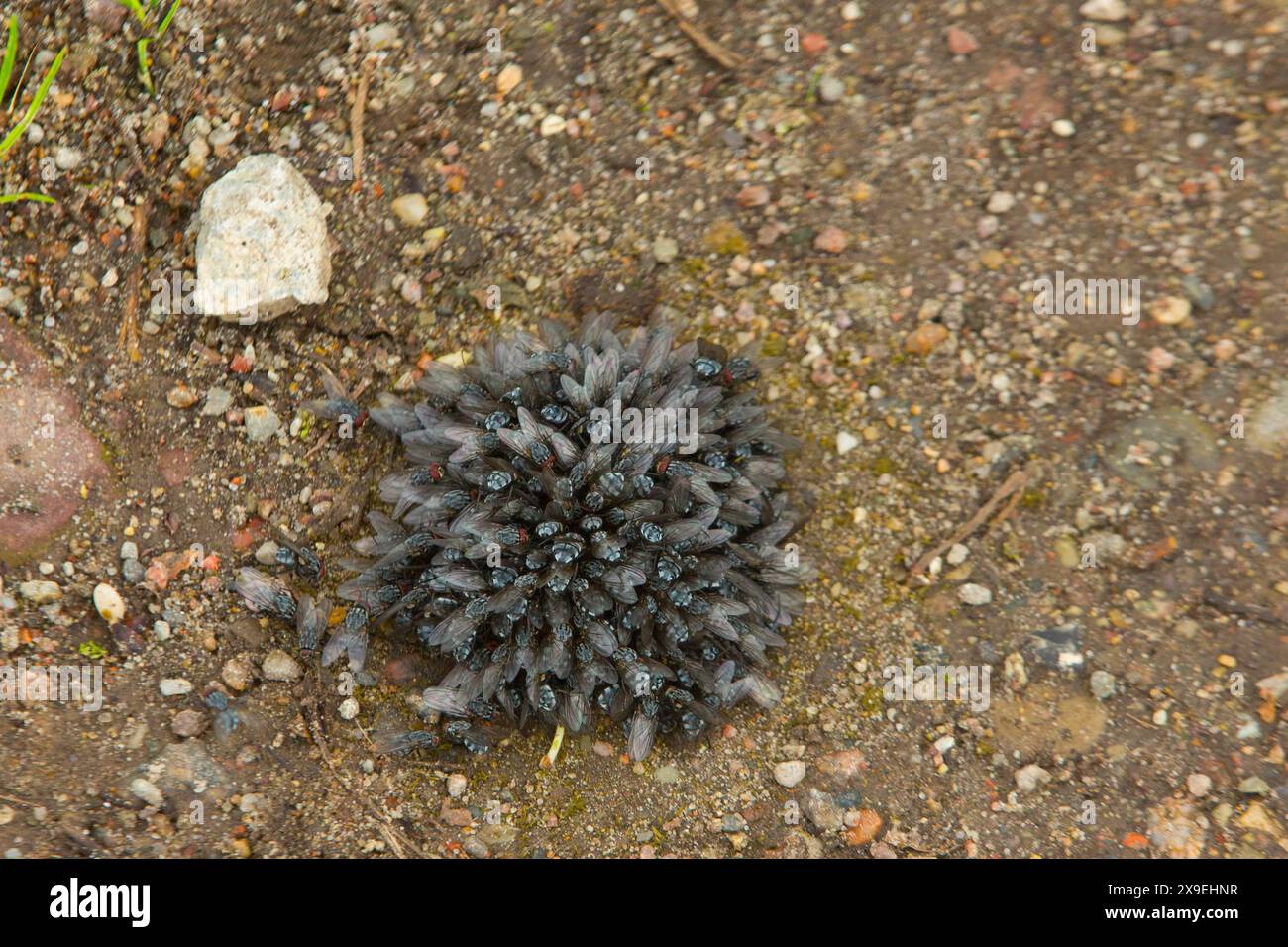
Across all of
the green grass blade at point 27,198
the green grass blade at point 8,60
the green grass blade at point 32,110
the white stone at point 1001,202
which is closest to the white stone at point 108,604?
the green grass blade at point 27,198

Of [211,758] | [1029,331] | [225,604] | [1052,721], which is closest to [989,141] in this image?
[1029,331]

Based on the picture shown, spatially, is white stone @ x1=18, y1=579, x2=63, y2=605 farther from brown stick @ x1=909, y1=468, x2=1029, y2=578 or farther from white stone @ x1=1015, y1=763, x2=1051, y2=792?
white stone @ x1=1015, y1=763, x2=1051, y2=792

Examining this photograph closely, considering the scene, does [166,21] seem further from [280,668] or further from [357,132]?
[280,668]

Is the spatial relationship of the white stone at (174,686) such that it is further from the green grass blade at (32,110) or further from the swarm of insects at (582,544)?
the green grass blade at (32,110)

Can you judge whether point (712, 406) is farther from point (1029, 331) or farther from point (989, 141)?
point (989, 141)

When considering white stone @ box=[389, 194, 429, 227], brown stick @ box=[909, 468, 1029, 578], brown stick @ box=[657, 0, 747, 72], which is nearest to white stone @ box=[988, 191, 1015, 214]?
brown stick @ box=[909, 468, 1029, 578]
